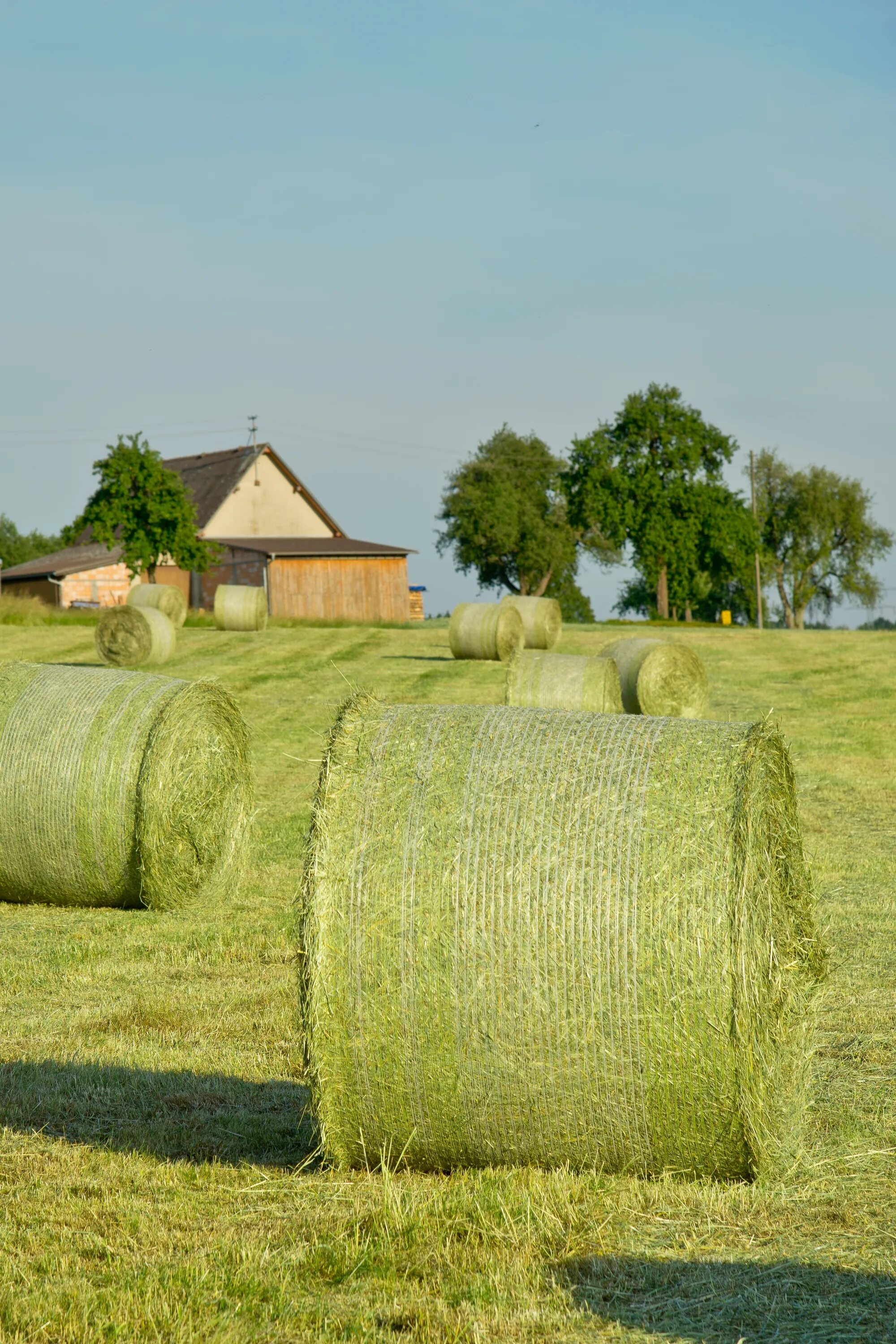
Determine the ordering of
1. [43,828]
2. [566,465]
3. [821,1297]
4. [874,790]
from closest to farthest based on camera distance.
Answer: [821,1297] → [43,828] → [874,790] → [566,465]

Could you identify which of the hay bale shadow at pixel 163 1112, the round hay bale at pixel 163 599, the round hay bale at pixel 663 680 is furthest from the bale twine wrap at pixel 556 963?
the round hay bale at pixel 163 599

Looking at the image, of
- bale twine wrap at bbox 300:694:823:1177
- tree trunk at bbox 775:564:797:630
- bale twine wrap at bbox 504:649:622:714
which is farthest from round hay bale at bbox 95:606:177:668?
tree trunk at bbox 775:564:797:630

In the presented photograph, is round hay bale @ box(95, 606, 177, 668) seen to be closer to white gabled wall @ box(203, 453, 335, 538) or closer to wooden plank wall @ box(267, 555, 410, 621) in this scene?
wooden plank wall @ box(267, 555, 410, 621)

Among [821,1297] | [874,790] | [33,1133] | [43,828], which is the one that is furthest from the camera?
[874,790]

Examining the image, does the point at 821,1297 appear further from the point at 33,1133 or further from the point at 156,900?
the point at 156,900

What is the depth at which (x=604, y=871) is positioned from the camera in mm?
5352

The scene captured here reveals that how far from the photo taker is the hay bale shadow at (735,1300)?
4.27 metres

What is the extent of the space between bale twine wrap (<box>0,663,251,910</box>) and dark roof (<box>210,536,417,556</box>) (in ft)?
158

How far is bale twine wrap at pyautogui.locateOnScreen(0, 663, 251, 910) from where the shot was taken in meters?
10.8

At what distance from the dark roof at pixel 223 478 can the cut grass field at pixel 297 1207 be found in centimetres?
5618

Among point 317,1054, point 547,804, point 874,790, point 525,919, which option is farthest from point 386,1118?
point 874,790

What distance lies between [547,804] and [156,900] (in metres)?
6.20

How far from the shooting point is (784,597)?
9344cm

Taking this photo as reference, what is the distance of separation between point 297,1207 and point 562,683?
1461cm
